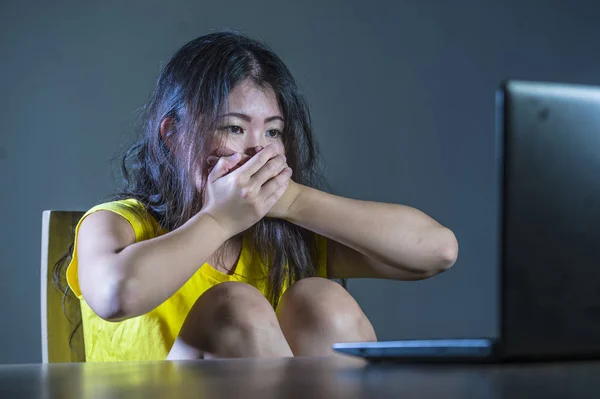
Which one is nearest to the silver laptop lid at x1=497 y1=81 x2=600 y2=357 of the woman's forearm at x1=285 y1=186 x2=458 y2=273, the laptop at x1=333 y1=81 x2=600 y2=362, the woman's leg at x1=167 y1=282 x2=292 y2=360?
the laptop at x1=333 y1=81 x2=600 y2=362

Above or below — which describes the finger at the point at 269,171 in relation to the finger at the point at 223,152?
below

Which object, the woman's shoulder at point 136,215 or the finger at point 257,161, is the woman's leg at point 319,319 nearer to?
the finger at point 257,161

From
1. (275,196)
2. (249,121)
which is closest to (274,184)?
(275,196)

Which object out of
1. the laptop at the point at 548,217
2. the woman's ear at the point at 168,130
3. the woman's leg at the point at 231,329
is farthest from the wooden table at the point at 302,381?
the woman's ear at the point at 168,130


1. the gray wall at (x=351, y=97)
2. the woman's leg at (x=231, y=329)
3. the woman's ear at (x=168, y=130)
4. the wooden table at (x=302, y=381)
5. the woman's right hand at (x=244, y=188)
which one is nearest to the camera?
the wooden table at (x=302, y=381)

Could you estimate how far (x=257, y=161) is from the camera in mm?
1094

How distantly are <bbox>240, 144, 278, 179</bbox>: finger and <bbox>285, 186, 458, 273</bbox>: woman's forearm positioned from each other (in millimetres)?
81

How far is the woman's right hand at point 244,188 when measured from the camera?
1.05 metres

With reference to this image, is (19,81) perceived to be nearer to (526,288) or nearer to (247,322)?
(247,322)

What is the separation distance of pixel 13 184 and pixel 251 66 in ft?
3.83

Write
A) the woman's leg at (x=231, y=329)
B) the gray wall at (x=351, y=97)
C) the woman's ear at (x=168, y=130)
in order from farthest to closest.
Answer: the gray wall at (x=351, y=97) → the woman's ear at (x=168, y=130) → the woman's leg at (x=231, y=329)

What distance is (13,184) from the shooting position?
2.16 m

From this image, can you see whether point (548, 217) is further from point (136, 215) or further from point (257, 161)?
point (136, 215)

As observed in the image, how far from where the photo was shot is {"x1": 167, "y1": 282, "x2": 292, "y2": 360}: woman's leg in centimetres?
87
